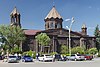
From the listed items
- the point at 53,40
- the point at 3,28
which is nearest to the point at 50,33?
the point at 53,40

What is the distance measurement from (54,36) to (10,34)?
17.3 meters

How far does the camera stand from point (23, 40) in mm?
96688

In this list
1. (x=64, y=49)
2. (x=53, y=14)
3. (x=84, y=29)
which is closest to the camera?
(x=64, y=49)

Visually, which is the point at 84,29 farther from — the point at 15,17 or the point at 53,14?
the point at 15,17

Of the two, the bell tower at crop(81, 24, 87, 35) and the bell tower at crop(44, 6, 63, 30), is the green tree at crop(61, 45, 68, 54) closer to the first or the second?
the bell tower at crop(44, 6, 63, 30)

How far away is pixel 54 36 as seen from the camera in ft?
340

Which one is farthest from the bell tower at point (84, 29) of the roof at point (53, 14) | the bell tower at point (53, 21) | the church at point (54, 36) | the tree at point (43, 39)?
the tree at point (43, 39)

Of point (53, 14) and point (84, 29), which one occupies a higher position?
point (53, 14)

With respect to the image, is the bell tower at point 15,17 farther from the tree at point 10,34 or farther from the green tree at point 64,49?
the green tree at point 64,49

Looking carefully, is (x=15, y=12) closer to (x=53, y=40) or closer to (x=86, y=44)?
(x=53, y=40)

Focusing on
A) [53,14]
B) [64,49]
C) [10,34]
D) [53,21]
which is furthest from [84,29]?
[10,34]

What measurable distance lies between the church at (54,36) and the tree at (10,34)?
6.69 m

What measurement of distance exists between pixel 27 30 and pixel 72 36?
1750 centimetres

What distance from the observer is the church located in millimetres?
102312
